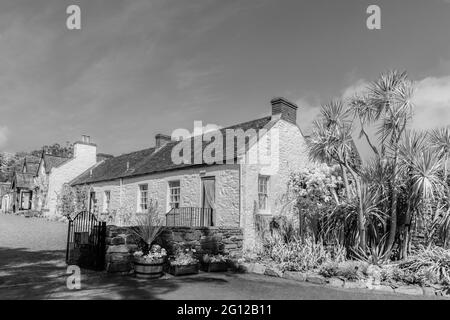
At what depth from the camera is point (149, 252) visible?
373 inches

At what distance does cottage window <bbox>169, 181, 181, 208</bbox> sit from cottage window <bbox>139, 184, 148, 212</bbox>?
226 cm

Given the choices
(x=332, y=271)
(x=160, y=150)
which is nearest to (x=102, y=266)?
(x=332, y=271)

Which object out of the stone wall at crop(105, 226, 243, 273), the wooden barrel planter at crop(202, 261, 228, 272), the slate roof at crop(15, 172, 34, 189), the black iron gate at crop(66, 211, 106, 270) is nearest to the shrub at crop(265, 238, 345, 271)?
the stone wall at crop(105, 226, 243, 273)

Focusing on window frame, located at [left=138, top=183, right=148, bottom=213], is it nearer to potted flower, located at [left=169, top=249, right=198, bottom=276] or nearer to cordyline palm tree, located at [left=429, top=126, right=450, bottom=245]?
potted flower, located at [left=169, top=249, right=198, bottom=276]

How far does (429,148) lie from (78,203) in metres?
22.2

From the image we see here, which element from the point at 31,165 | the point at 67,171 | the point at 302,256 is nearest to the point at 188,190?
the point at 302,256

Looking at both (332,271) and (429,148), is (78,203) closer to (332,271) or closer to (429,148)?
(332,271)

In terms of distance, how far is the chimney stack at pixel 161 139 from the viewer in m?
22.9

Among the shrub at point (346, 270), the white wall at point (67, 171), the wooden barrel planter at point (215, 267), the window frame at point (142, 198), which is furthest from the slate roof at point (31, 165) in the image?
the shrub at point (346, 270)

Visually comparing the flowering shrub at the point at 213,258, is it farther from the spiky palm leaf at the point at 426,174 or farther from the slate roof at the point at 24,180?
the slate roof at the point at 24,180

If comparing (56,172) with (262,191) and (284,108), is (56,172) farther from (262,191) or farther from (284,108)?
Answer: (284,108)

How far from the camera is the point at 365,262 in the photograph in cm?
938

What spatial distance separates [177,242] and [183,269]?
1.32 meters

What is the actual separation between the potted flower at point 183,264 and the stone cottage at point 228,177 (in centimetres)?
331
